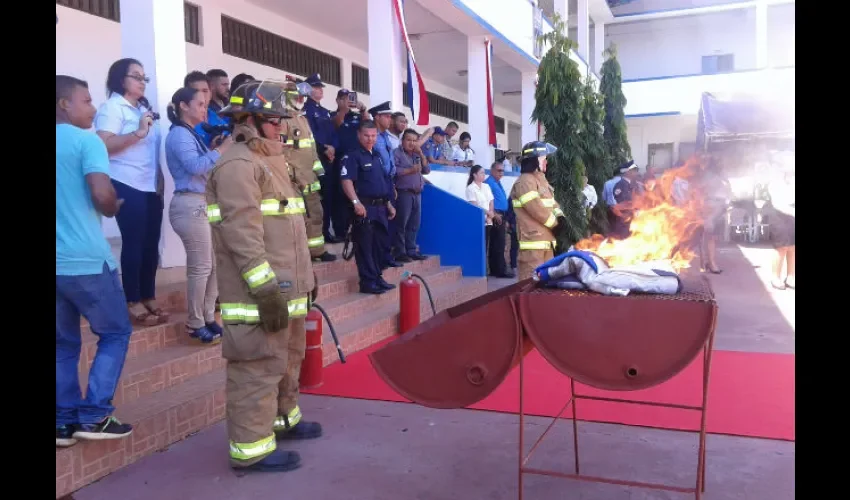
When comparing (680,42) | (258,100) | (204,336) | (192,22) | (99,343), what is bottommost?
(204,336)

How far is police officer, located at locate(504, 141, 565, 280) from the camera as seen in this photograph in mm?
6914

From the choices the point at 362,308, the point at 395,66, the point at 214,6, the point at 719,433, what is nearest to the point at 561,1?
the point at 395,66

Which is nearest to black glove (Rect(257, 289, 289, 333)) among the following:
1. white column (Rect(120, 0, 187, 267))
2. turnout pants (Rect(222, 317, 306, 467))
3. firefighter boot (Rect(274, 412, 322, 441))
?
turnout pants (Rect(222, 317, 306, 467))

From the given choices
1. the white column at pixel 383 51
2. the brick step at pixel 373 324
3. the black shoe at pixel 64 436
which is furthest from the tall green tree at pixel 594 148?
the black shoe at pixel 64 436

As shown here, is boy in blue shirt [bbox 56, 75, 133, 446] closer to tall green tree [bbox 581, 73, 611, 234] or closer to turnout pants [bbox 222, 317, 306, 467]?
turnout pants [bbox 222, 317, 306, 467]

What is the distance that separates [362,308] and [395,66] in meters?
4.39

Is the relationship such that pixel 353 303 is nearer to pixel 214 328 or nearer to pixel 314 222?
pixel 314 222

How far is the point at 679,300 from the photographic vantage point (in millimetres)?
2762

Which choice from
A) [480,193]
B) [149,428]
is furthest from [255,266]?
[480,193]

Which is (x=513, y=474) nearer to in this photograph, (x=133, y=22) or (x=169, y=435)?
(x=169, y=435)

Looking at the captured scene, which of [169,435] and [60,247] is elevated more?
[60,247]

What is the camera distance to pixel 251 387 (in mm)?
3658

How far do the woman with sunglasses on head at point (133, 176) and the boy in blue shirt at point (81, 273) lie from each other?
1.34 m

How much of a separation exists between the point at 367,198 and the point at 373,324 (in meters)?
1.52
